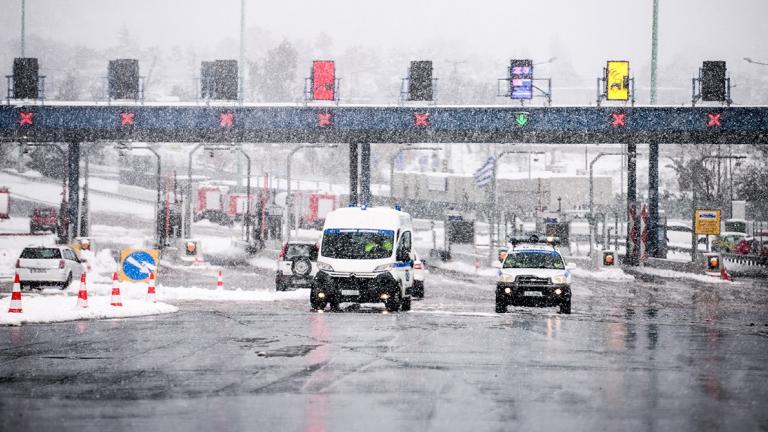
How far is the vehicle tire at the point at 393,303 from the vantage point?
24.0 m

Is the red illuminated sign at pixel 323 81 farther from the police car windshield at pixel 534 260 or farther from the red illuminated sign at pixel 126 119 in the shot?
the police car windshield at pixel 534 260

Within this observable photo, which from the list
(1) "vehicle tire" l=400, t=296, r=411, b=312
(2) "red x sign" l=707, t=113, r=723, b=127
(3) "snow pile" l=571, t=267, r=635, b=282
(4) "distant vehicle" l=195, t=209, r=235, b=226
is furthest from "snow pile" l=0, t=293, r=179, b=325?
(4) "distant vehicle" l=195, t=209, r=235, b=226

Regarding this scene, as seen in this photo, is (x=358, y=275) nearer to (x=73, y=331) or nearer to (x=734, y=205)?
(x=73, y=331)

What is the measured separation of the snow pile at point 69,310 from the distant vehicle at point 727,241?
150ft

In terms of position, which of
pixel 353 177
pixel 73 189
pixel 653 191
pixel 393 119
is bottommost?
pixel 73 189

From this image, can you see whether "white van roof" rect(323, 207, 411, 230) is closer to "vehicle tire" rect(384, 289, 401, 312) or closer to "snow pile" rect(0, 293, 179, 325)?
"vehicle tire" rect(384, 289, 401, 312)

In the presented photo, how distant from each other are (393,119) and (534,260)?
16.1 meters

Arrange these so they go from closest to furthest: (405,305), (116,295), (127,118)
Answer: (116,295) < (405,305) < (127,118)

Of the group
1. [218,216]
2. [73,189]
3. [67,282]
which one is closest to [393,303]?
[67,282]

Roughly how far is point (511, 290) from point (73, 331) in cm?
997

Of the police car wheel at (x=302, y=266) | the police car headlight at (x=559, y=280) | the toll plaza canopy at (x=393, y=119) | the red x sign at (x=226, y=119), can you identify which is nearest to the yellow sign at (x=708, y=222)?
the toll plaza canopy at (x=393, y=119)

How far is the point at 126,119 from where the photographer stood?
1617 inches

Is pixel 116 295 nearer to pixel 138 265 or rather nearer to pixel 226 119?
pixel 138 265

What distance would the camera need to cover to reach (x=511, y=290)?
79.9ft
